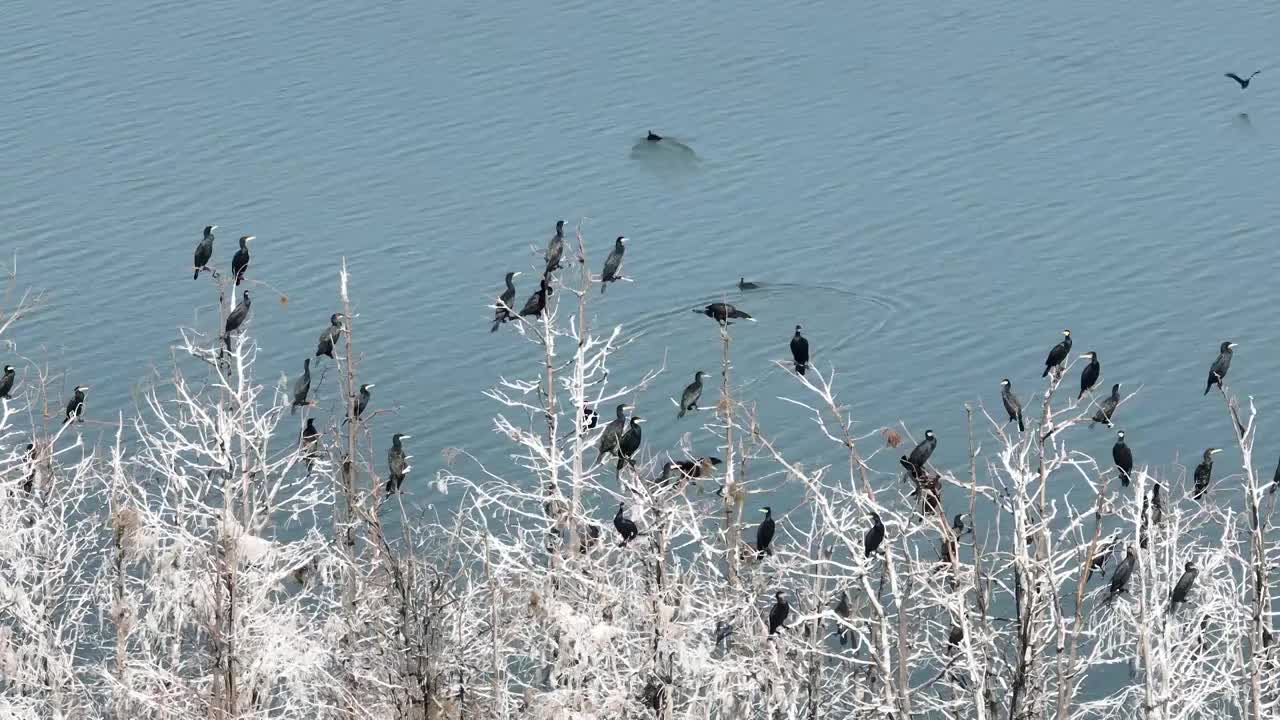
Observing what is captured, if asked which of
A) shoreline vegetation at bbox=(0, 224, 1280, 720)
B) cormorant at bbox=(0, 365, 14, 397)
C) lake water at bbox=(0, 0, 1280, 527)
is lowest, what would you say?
shoreline vegetation at bbox=(0, 224, 1280, 720)

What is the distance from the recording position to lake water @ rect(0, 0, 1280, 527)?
133 ft

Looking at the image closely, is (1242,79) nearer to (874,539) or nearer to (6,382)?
(6,382)

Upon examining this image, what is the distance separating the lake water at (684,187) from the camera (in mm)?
40406

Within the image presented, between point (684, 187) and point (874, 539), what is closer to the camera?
point (874, 539)

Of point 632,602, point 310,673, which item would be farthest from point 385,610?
point 632,602

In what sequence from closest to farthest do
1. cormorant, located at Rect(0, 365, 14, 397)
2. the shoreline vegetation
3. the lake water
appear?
the shoreline vegetation < cormorant, located at Rect(0, 365, 14, 397) < the lake water

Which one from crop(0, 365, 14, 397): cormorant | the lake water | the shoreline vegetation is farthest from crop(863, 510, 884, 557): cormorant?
the lake water

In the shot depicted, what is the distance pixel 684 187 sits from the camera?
4906 cm

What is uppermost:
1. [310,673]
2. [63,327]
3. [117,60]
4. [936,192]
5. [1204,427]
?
[117,60]

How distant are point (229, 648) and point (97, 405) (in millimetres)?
20817

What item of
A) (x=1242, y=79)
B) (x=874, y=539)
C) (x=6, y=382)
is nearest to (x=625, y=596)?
(x=874, y=539)

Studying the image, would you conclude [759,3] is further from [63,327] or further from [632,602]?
[632,602]

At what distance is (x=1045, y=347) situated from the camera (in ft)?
133

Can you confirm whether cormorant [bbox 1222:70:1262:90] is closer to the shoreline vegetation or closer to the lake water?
the lake water
